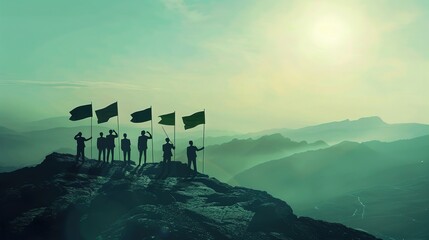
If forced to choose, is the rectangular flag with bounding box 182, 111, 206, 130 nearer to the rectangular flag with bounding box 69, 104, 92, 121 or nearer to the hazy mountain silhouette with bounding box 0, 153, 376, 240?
the hazy mountain silhouette with bounding box 0, 153, 376, 240

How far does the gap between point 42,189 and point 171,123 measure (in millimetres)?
14221

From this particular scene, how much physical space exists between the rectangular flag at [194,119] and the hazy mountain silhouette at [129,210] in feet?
20.6

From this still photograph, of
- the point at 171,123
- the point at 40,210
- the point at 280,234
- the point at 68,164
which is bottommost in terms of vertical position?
the point at 280,234

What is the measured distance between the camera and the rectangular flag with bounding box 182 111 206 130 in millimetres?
39344

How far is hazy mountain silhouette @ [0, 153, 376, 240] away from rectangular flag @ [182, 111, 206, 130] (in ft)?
20.6

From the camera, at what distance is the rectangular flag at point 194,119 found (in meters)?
39.3

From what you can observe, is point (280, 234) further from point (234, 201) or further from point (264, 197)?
point (264, 197)

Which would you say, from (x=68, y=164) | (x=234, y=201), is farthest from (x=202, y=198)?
(x=68, y=164)

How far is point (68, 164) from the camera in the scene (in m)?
34.7

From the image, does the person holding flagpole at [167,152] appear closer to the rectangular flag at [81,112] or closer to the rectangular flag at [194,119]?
the rectangular flag at [194,119]

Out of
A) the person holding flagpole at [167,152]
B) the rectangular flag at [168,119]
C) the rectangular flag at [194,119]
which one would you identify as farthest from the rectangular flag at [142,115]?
the person holding flagpole at [167,152]

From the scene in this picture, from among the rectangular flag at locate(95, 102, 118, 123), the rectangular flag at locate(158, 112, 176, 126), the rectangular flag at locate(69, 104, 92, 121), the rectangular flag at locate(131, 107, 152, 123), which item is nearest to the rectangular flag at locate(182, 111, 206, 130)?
the rectangular flag at locate(158, 112, 176, 126)

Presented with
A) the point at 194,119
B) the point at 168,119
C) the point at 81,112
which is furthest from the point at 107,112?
the point at 194,119

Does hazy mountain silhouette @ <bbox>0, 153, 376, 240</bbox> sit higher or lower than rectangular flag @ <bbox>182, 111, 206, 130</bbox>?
lower
